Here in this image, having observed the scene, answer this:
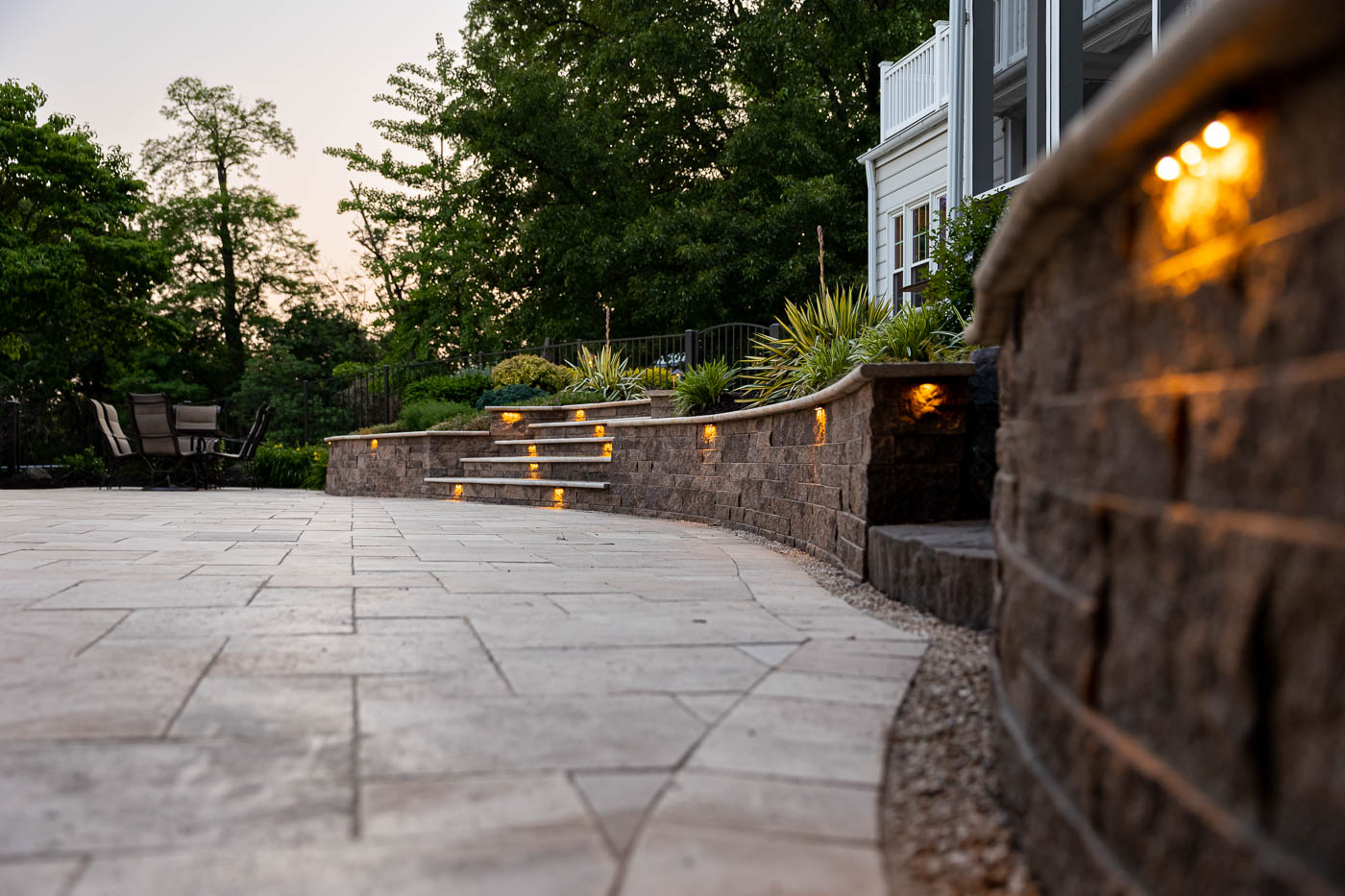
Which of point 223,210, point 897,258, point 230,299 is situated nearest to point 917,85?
point 897,258

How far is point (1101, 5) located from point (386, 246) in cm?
1964

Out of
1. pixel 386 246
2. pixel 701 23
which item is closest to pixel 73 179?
pixel 386 246

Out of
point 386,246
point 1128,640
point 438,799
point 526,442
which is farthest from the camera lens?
point 386,246

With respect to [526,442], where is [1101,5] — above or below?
above

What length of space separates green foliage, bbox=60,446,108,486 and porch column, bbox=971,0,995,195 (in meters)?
12.5

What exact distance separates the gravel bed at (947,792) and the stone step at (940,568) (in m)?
0.31

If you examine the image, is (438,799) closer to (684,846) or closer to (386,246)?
(684,846)

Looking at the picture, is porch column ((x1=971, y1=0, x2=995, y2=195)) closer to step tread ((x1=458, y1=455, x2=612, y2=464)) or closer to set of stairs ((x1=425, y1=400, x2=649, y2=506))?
set of stairs ((x1=425, y1=400, x2=649, y2=506))

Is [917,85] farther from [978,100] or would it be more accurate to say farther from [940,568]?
[940,568]

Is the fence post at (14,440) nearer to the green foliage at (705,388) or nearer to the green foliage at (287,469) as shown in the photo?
the green foliage at (287,469)

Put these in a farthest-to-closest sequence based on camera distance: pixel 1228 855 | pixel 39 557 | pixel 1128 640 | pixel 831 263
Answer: pixel 831 263 < pixel 39 557 < pixel 1128 640 < pixel 1228 855

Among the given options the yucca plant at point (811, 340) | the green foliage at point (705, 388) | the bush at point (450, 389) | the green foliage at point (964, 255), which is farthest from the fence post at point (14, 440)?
the green foliage at point (964, 255)

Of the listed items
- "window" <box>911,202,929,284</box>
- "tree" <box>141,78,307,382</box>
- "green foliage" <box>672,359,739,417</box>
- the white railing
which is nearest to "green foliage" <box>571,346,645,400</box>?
"green foliage" <box>672,359,739,417</box>

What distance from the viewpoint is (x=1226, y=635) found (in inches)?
36.5
